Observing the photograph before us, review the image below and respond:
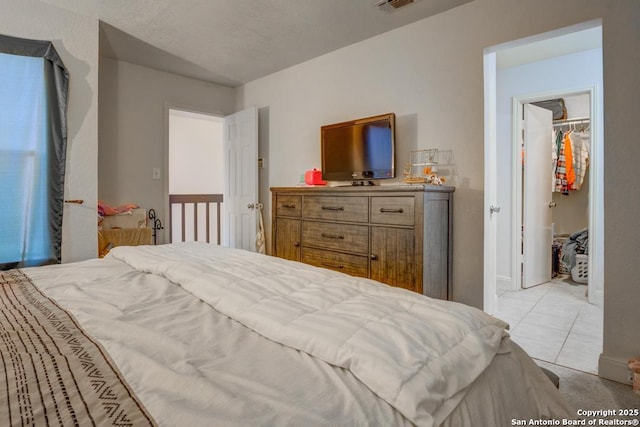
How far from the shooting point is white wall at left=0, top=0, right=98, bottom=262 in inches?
108

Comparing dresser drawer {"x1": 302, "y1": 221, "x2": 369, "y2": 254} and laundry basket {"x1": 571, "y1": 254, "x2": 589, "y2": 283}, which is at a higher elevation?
dresser drawer {"x1": 302, "y1": 221, "x2": 369, "y2": 254}

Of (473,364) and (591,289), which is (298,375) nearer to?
(473,364)

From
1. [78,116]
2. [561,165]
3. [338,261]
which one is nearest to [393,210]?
[338,261]

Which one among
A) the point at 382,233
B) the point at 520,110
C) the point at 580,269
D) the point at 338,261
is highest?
the point at 520,110

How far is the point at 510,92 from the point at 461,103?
6.19 ft

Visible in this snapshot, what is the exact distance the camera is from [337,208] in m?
2.93

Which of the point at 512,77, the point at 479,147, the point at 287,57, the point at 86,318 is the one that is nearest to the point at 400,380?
the point at 86,318

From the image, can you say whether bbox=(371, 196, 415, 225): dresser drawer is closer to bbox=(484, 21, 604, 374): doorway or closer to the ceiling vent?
bbox=(484, 21, 604, 374): doorway

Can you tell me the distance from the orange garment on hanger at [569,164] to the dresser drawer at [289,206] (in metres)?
3.67

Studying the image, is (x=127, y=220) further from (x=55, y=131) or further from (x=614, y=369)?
(x=614, y=369)

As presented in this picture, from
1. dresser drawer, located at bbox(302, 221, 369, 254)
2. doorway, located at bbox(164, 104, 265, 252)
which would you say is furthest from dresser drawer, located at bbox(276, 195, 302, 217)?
doorway, located at bbox(164, 104, 265, 252)

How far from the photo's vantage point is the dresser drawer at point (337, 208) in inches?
109

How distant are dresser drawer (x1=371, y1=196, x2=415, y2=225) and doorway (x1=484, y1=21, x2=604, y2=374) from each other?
964mm

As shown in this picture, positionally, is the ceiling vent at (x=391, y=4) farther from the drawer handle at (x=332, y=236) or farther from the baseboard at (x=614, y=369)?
the baseboard at (x=614, y=369)
